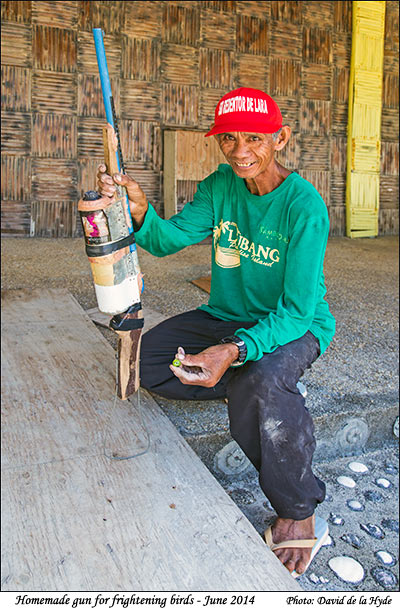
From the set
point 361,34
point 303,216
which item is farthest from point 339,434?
point 361,34

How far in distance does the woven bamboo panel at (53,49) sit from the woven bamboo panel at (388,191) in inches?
170

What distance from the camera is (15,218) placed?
20.0 feet

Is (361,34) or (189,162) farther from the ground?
(361,34)

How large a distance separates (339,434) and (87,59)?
5.21 m

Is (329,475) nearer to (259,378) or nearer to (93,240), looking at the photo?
(259,378)

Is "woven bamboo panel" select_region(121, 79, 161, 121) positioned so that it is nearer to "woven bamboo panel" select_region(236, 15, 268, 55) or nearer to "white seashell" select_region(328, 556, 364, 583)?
"woven bamboo panel" select_region(236, 15, 268, 55)

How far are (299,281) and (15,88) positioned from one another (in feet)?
16.8

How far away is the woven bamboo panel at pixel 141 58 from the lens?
20.3 feet

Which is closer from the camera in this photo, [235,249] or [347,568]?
[347,568]

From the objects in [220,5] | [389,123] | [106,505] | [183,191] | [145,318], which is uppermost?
[220,5]

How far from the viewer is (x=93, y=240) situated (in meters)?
1.63

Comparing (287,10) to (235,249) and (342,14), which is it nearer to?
(342,14)

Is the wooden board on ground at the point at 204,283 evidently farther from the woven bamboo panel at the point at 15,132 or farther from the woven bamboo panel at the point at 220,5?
the woven bamboo panel at the point at 220,5

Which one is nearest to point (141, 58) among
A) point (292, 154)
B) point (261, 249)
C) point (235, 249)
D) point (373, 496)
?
point (292, 154)
